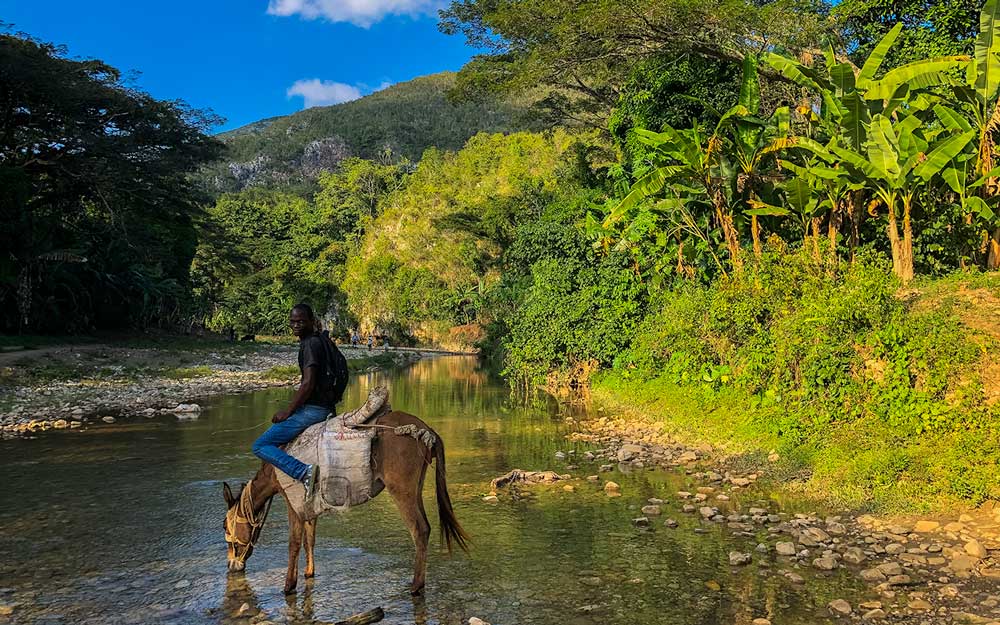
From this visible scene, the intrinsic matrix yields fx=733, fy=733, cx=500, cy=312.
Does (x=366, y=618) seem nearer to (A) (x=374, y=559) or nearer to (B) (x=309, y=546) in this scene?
(B) (x=309, y=546)

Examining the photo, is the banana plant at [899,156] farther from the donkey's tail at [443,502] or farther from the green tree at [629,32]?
the donkey's tail at [443,502]

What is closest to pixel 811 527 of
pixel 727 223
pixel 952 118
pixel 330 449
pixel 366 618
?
pixel 366 618

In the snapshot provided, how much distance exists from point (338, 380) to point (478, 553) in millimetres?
2232

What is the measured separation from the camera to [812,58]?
1762 centimetres

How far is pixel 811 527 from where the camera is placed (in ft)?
24.7

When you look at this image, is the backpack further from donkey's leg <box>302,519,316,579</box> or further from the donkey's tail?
donkey's leg <box>302,519,316,579</box>

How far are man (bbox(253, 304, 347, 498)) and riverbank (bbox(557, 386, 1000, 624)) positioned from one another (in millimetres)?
3671

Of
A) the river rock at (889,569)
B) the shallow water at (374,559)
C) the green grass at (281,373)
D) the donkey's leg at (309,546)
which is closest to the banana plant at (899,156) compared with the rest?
the shallow water at (374,559)

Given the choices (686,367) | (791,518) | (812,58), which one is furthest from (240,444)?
(812,58)

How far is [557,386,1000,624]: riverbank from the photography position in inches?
222

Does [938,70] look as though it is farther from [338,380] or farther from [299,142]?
[299,142]

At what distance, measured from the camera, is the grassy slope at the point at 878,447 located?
25.3 feet

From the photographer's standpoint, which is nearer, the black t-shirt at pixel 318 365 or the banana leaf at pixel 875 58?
the black t-shirt at pixel 318 365

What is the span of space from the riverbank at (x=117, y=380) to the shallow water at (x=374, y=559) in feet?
17.2
